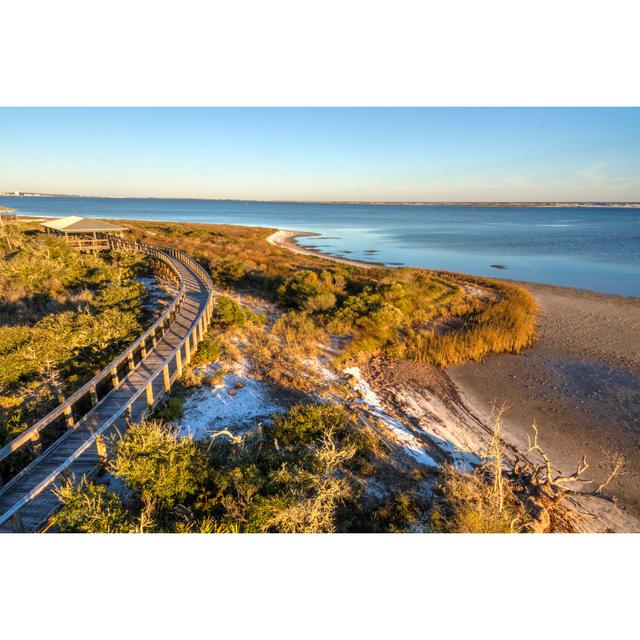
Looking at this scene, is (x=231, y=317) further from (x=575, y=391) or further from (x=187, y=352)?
(x=575, y=391)

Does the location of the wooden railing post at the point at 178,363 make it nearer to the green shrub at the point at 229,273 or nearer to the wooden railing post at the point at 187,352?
the wooden railing post at the point at 187,352

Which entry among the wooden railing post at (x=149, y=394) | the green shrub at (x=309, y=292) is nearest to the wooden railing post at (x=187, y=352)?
the wooden railing post at (x=149, y=394)

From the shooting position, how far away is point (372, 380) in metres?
11.1

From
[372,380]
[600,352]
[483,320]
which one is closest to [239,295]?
[372,380]

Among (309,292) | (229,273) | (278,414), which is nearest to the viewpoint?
(278,414)

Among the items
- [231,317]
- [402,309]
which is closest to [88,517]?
[231,317]

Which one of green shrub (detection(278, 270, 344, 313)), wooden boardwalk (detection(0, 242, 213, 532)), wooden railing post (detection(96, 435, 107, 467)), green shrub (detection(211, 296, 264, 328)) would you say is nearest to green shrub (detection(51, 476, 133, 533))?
wooden boardwalk (detection(0, 242, 213, 532))

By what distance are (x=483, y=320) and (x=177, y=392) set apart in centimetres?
1380

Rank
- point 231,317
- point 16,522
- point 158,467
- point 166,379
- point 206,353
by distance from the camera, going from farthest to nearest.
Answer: point 231,317 < point 206,353 < point 166,379 < point 158,467 < point 16,522

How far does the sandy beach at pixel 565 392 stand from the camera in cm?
836

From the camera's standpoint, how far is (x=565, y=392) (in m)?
11.0

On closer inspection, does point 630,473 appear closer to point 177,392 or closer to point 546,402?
point 546,402

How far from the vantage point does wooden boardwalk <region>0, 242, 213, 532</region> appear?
4875 mm

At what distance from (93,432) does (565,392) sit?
1277 centimetres
